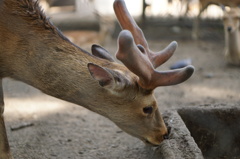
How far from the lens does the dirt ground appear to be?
3.92m

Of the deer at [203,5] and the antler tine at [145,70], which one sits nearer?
the antler tine at [145,70]

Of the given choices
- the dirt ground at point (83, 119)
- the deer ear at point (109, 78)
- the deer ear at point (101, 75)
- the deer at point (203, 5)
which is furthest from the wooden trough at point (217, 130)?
the deer at point (203, 5)

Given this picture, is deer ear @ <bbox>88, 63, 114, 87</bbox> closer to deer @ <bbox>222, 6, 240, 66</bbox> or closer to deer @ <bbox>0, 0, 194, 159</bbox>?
deer @ <bbox>0, 0, 194, 159</bbox>

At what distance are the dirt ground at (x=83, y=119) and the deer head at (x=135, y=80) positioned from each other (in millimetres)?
571

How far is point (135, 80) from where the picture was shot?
3148 mm

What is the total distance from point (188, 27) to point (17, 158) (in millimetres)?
6958

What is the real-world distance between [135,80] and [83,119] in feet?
5.96

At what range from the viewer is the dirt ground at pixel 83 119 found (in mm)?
3920

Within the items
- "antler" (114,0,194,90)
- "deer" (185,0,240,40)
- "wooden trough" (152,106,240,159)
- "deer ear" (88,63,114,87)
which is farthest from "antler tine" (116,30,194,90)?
"deer" (185,0,240,40)

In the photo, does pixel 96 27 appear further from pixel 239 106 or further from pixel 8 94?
pixel 239 106

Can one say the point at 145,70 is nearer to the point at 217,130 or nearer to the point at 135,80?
the point at 135,80

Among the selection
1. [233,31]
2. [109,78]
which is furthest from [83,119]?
[233,31]

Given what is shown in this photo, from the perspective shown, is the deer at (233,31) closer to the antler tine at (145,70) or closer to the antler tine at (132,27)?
the antler tine at (132,27)

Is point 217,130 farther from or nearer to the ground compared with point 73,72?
nearer to the ground
